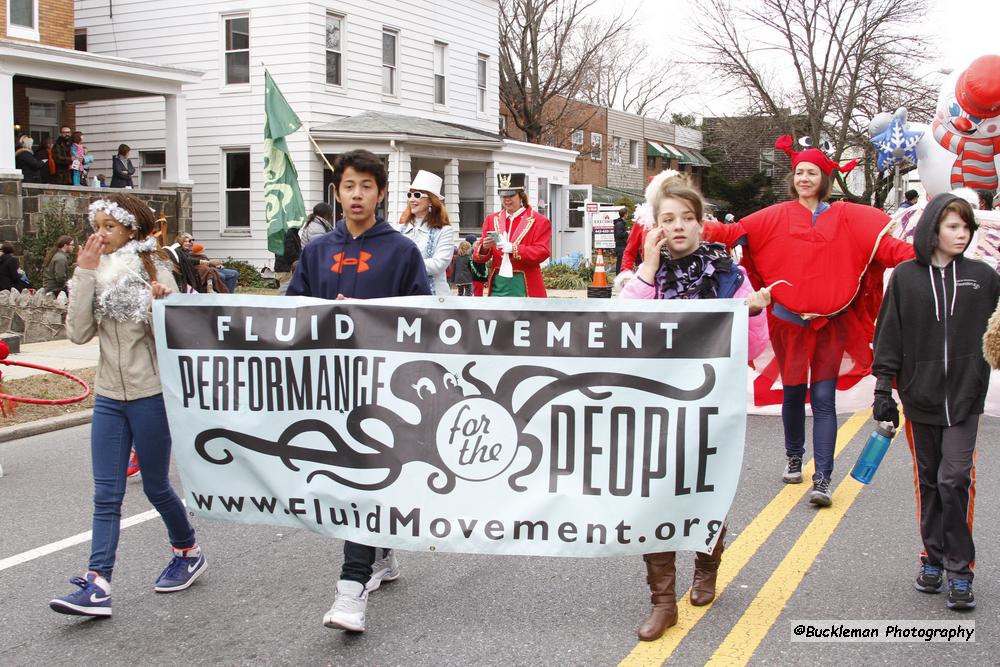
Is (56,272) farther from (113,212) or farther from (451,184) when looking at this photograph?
(113,212)

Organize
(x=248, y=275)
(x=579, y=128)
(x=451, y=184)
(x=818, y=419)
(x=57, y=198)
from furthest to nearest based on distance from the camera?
(x=579, y=128), (x=451, y=184), (x=248, y=275), (x=57, y=198), (x=818, y=419)

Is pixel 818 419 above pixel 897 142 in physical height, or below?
below

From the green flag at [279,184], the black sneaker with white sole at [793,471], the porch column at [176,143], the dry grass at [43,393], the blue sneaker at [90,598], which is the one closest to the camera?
the blue sneaker at [90,598]

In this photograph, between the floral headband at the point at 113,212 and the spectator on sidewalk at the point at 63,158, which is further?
the spectator on sidewalk at the point at 63,158

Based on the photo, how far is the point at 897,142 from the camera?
11.3 meters

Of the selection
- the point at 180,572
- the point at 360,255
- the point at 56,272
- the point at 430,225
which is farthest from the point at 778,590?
the point at 56,272

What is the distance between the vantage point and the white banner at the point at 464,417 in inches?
160

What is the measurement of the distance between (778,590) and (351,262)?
94.8 inches

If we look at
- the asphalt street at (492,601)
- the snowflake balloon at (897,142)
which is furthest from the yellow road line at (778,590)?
the snowflake balloon at (897,142)

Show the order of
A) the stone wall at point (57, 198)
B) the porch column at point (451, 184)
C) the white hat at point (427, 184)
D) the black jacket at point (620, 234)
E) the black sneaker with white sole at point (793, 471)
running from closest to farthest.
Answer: the black sneaker with white sole at point (793, 471), the white hat at point (427, 184), the stone wall at point (57, 198), the porch column at point (451, 184), the black jacket at point (620, 234)

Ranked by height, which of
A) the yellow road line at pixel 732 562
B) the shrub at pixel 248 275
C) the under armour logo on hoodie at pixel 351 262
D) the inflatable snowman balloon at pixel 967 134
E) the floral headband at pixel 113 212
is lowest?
the yellow road line at pixel 732 562

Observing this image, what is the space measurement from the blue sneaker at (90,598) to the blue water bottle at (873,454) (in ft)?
10.8

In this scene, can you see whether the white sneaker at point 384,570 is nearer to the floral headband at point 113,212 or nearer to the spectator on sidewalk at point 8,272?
the floral headband at point 113,212

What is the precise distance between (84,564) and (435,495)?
7.17ft
